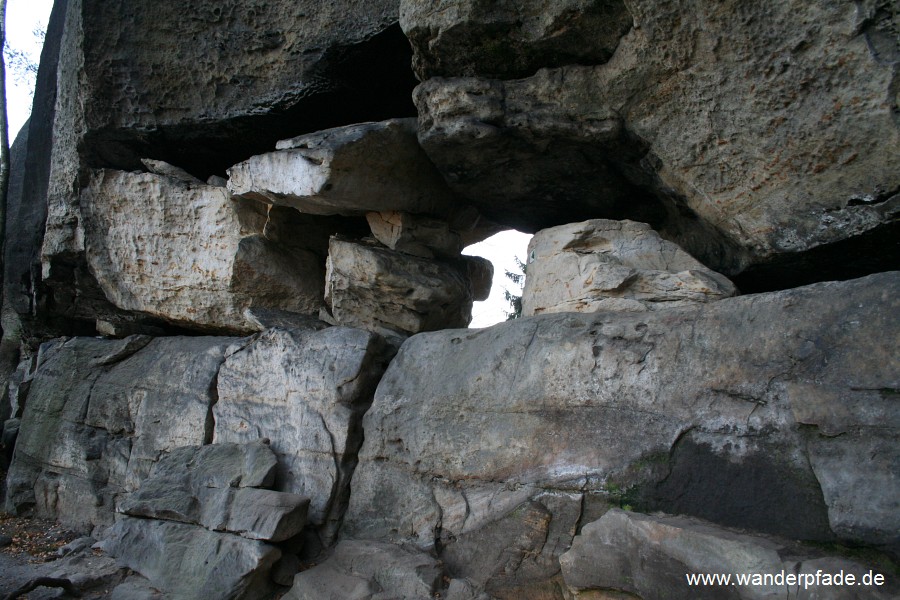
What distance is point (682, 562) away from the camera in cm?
217

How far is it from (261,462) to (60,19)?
4.72 metres

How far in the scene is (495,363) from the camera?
296 cm

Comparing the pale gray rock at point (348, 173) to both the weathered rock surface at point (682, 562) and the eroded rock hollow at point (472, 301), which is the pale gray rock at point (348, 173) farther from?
the weathered rock surface at point (682, 562)

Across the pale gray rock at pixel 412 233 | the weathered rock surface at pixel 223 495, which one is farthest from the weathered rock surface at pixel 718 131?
the weathered rock surface at pixel 223 495

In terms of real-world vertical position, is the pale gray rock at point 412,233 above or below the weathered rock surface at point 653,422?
above

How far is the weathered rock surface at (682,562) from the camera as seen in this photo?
1.95m

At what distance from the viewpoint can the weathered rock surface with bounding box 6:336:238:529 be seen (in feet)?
13.3

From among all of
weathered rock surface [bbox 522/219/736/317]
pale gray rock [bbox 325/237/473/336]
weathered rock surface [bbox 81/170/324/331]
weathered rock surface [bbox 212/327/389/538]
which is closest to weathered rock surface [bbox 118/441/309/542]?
weathered rock surface [bbox 212/327/389/538]

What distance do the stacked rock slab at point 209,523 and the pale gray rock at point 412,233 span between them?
1452 millimetres

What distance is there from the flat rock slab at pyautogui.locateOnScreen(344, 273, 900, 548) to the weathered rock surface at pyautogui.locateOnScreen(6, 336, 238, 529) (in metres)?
1.42

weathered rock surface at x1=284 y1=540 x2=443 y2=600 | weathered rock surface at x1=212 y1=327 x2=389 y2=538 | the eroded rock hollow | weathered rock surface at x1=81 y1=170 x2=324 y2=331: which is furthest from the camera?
weathered rock surface at x1=81 y1=170 x2=324 y2=331

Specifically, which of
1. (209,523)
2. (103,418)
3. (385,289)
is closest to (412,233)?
(385,289)

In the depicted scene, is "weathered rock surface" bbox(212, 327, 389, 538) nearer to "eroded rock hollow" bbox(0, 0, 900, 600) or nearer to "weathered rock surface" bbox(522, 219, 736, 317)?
"eroded rock hollow" bbox(0, 0, 900, 600)

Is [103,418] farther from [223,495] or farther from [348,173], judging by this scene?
[348,173]
